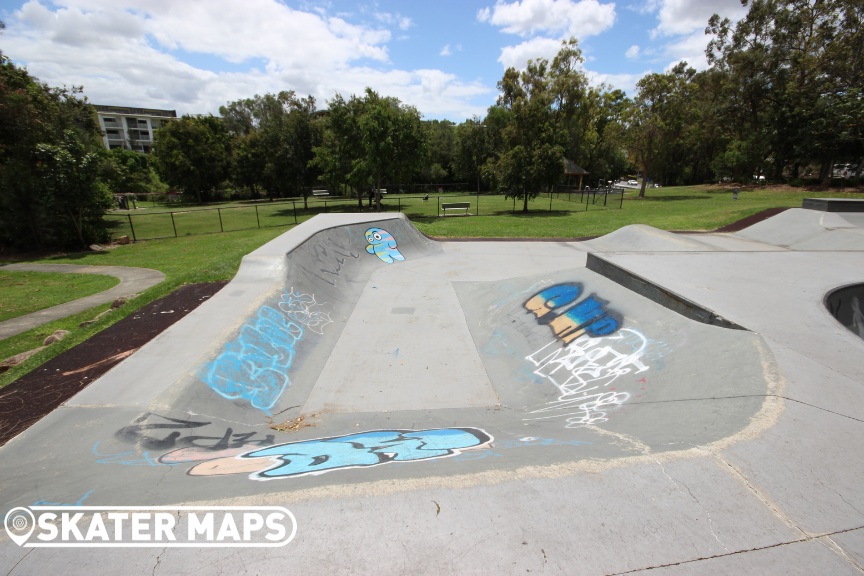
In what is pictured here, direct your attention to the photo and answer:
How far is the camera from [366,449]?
4.13 metres

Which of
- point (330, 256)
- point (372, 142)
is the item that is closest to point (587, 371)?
point (330, 256)

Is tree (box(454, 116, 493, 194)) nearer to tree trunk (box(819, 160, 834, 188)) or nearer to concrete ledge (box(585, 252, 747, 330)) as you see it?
tree trunk (box(819, 160, 834, 188))

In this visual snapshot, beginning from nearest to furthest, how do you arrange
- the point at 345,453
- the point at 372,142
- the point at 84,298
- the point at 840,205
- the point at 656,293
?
the point at 345,453, the point at 656,293, the point at 84,298, the point at 840,205, the point at 372,142

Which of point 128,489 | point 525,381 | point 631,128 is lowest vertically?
point 525,381

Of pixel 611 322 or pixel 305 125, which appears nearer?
pixel 611 322

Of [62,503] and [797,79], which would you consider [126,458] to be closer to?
[62,503]

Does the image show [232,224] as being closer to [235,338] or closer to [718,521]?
[235,338]

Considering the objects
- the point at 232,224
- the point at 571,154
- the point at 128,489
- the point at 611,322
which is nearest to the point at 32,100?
the point at 232,224

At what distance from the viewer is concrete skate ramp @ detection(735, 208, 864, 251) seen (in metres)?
12.9

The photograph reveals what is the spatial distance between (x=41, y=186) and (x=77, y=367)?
19535mm

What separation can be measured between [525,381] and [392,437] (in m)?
2.95

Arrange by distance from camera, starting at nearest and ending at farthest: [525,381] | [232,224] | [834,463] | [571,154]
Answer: [834,463], [525,381], [232,224], [571,154]

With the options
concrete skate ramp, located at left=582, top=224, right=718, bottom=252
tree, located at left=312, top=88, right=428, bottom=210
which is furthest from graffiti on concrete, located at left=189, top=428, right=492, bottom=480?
tree, located at left=312, top=88, right=428, bottom=210

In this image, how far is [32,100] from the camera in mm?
22859
